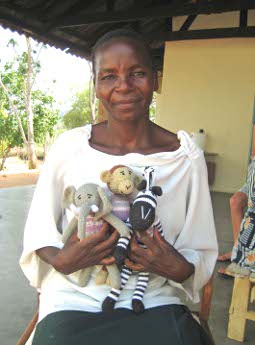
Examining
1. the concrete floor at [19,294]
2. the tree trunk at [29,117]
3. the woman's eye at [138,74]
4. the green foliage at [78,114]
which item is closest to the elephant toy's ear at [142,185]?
the woman's eye at [138,74]

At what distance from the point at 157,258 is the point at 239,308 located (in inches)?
52.0

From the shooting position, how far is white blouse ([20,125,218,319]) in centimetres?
118

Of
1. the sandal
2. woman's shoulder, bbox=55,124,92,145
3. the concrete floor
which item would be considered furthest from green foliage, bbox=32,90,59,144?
woman's shoulder, bbox=55,124,92,145

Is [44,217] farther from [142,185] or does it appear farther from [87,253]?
[142,185]

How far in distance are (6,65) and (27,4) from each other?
9574 millimetres

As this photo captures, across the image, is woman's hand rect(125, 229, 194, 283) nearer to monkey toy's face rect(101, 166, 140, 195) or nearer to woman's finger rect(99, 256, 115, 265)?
woman's finger rect(99, 256, 115, 265)

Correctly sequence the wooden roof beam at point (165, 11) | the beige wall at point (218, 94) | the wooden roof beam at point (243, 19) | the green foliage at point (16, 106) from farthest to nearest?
the green foliage at point (16, 106) < the beige wall at point (218, 94) < the wooden roof beam at point (243, 19) < the wooden roof beam at point (165, 11)

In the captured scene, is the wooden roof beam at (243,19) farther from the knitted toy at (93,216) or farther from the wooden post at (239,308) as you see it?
the knitted toy at (93,216)

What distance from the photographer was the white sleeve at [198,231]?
3.98 ft

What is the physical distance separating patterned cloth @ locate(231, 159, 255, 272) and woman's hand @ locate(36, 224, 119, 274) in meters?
1.21

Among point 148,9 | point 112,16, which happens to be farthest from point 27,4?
point 148,9

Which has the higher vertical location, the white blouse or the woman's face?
the woman's face

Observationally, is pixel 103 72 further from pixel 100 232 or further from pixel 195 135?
pixel 195 135

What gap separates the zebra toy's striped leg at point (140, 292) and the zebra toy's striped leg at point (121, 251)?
0.12 metres
